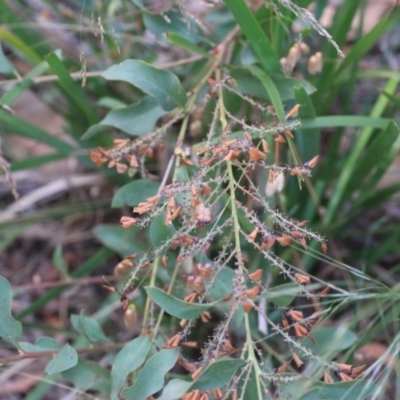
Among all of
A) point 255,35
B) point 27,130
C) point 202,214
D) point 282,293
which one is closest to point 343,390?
point 282,293

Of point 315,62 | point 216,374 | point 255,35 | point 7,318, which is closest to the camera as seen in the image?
A: point 216,374

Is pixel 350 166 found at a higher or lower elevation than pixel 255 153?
lower

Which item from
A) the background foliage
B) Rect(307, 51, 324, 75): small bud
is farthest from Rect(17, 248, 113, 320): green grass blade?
Rect(307, 51, 324, 75): small bud

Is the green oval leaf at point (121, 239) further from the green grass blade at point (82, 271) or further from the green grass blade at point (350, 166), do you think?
the green grass blade at point (350, 166)

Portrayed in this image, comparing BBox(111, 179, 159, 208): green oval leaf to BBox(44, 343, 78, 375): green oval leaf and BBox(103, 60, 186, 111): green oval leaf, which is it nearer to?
BBox(103, 60, 186, 111): green oval leaf

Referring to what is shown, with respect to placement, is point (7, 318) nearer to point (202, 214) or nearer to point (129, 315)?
point (129, 315)

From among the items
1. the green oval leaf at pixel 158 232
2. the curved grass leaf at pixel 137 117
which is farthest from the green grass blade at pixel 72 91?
the green oval leaf at pixel 158 232

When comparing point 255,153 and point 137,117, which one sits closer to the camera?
point 255,153
